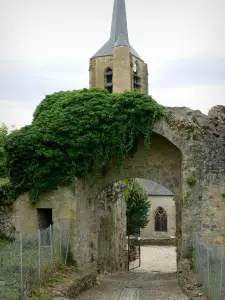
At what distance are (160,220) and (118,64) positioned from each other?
49.1 feet

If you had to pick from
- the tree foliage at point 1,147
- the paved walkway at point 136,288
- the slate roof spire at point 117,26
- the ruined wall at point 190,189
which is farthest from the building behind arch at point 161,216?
the ruined wall at point 190,189

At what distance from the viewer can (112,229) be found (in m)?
20.2

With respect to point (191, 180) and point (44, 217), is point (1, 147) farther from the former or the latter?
point (191, 180)

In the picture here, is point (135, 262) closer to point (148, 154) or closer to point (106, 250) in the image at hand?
point (106, 250)

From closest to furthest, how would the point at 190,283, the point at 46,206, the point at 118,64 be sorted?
the point at 190,283 → the point at 46,206 → the point at 118,64

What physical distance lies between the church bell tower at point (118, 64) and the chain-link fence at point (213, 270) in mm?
24813

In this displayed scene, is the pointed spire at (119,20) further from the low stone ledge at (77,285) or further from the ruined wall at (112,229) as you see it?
Result: the low stone ledge at (77,285)

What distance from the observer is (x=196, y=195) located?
49.1 ft

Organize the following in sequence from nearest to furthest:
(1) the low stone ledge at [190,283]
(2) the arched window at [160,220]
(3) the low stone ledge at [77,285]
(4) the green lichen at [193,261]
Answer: (3) the low stone ledge at [77,285], (1) the low stone ledge at [190,283], (4) the green lichen at [193,261], (2) the arched window at [160,220]

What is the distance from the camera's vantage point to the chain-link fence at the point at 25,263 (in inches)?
358

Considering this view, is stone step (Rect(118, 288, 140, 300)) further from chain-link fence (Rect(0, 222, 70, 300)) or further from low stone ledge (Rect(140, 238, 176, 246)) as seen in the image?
low stone ledge (Rect(140, 238, 176, 246))

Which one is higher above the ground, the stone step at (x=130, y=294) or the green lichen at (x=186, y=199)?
the green lichen at (x=186, y=199)

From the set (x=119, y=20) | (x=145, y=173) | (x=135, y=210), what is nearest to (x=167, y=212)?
(x=135, y=210)

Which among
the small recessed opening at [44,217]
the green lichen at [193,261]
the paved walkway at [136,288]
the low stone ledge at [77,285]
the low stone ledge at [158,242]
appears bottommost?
the low stone ledge at [158,242]
